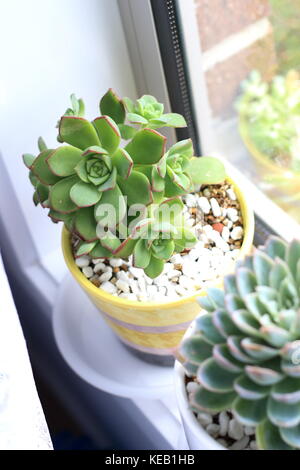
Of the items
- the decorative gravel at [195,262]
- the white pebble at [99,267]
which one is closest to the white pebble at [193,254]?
the decorative gravel at [195,262]

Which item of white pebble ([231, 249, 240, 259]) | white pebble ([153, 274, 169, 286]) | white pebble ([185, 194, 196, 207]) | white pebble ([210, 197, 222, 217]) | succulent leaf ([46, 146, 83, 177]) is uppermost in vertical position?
succulent leaf ([46, 146, 83, 177])

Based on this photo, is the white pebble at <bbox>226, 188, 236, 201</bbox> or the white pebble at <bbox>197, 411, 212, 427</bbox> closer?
the white pebble at <bbox>197, 411, 212, 427</bbox>

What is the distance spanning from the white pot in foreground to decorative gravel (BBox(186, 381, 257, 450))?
0.04 feet

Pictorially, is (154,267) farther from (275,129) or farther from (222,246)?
(275,129)

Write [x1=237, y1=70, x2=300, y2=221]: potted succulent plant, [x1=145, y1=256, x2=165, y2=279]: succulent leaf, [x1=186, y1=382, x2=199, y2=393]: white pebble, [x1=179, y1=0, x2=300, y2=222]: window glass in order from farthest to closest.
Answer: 1. [x1=237, y1=70, x2=300, y2=221]: potted succulent plant
2. [x1=179, y1=0, x2=300, y2=222]: window glass
3. [x1=145, y1=256, x2=165, y2=279]: succulent leaf
4. [x1=186, y1=382, x2=199, y2=393]: white pebble

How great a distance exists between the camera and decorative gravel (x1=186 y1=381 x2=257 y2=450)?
0.49 metres

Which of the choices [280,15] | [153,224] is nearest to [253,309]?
[153,224]

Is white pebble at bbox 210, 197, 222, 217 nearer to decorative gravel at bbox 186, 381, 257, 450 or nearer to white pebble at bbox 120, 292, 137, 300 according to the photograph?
→ white pebble at bbox 120, 292, 137, 300

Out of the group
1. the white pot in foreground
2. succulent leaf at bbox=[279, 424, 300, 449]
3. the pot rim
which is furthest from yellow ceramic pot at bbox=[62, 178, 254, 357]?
succulent leaf at bbox=[279, 424, 300, 449]

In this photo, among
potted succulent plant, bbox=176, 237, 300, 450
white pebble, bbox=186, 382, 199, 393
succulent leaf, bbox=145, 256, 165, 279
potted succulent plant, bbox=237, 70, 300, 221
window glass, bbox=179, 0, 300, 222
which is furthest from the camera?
potted succulent plant, bbox=237, 70, 300, 221

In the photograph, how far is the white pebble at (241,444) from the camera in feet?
1.58

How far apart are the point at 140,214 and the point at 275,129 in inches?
18.1

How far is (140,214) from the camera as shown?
0.63m

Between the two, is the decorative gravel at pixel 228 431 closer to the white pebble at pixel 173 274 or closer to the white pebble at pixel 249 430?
the white pebble at pixel 249 430
